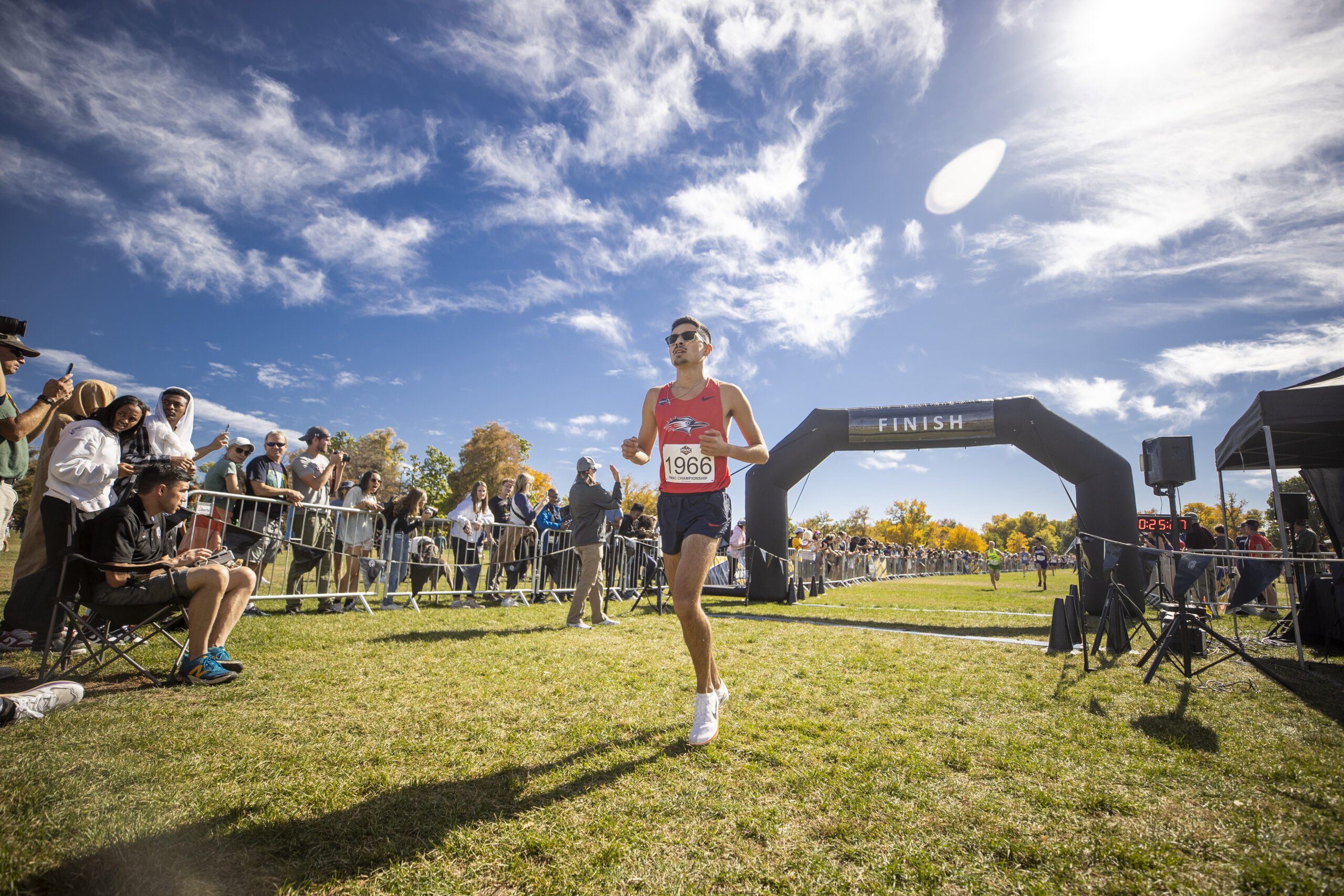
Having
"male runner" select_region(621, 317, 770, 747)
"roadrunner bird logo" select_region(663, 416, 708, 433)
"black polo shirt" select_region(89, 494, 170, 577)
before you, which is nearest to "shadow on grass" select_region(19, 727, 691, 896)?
"male runner" select_region(621, 317, 770, 747)

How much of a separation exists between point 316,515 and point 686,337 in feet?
19.9

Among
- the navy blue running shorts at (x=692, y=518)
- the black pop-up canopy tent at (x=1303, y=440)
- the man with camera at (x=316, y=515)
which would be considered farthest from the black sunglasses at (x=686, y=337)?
the black pop-up canopy tent at (x=1303, y=440)

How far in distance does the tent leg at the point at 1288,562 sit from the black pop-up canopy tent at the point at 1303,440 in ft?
0.09

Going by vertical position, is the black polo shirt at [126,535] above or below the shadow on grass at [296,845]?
above

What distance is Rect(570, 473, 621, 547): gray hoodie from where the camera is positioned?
7871 millimetres

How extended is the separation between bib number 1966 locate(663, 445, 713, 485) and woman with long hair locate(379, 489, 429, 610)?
615 centimetres

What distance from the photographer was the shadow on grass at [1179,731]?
10.8 feet

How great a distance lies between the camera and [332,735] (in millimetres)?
3016

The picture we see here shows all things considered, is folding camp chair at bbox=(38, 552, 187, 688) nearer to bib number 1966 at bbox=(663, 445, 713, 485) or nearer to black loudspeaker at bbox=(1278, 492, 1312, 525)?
bib number 1966 at bbox=(663, 445, 713, 485)

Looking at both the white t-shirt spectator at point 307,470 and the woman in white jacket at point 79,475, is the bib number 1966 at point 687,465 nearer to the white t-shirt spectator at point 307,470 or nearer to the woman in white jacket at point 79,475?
the woman in white jacket at point 79,475

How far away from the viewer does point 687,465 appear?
12.2ft

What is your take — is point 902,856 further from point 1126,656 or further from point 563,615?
point 563,615

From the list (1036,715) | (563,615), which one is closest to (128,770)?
(1036,715)

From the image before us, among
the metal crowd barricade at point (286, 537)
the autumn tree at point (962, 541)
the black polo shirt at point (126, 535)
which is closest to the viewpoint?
the black polo shirt at point (126, 535)
